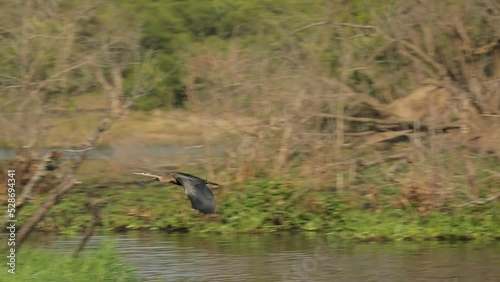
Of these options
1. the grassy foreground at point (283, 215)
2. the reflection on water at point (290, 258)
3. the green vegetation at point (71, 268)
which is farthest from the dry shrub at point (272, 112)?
the green vegetation at point (71, 268)

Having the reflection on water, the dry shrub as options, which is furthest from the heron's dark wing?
the dry shrub

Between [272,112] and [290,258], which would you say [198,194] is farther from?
[272,112]

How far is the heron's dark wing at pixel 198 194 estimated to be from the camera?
9.40 meters

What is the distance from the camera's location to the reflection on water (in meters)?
11.1

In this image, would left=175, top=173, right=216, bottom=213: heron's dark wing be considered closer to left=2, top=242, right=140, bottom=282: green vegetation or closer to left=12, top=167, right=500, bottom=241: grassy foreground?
left=2, top=242, right=140, bottom=282: green vegetation

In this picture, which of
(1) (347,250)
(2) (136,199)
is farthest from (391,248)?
(2) (136,199)

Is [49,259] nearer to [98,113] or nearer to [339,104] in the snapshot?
[339,104]

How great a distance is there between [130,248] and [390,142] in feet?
14.4

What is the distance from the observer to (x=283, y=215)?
Result: 47.8 feet

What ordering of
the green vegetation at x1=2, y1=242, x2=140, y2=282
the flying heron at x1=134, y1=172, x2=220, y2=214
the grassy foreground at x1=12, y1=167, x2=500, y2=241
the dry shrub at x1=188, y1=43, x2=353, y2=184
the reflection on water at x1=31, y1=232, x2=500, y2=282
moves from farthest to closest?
the dry shrub at x1=188, y1=43, x2=353, y2=184, the grassy foreground at x1=12, y1=167, x2=500, y2=241, the reflection on water at x1=31, y1=232, x2=500, y2=282, the flying heron at x1=134, y1=172, x2=220, y2=214, the green vegetation at x1=2, y1=242, x2=140, y2=282

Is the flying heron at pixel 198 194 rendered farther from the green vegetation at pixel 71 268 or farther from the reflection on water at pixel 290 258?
the reflection on water at pixel 290 258

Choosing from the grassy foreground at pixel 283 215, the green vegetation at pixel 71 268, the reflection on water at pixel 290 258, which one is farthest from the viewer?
the grassy foreground at pixel 283 215

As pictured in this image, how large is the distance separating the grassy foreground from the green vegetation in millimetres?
4625

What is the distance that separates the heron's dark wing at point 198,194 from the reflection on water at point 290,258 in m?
1.76
